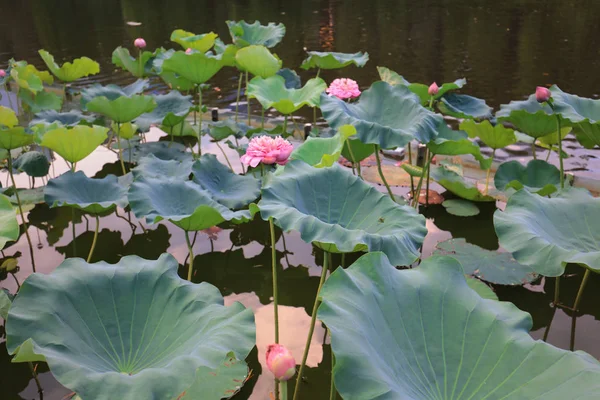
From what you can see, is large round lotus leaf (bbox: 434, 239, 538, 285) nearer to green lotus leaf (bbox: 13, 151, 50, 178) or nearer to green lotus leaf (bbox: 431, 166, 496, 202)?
green lotus leaf (bbox: 431, 166, 496, 202)

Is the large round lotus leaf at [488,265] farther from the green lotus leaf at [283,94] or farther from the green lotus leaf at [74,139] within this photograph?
the green lotus leaf at [74,139]

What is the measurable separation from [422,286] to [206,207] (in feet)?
2.33

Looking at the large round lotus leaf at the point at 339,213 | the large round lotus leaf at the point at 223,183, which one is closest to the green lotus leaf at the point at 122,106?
the large round lotus leaf at the point at 223,183

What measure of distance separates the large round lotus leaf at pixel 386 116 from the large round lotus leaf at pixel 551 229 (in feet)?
1.43

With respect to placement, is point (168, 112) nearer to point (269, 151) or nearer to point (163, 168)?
point (163, 168)

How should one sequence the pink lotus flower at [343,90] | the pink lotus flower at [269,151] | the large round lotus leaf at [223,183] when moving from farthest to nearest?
the pink lotus flower at [343,90], the large round lotus leaf at [223,183], the pink lotus flower at [269,151]

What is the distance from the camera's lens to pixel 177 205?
72.7 inches

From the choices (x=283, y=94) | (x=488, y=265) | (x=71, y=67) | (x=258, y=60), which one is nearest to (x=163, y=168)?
(x=283, y=94)

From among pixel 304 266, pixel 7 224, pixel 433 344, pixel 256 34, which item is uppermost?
pixel 256 34

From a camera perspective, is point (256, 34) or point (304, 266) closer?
point (304, 266)

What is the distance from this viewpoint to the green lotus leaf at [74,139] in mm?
2046

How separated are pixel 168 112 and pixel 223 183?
33.2 inches

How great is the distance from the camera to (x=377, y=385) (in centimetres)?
83

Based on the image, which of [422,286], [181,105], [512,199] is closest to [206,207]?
[422,286]
